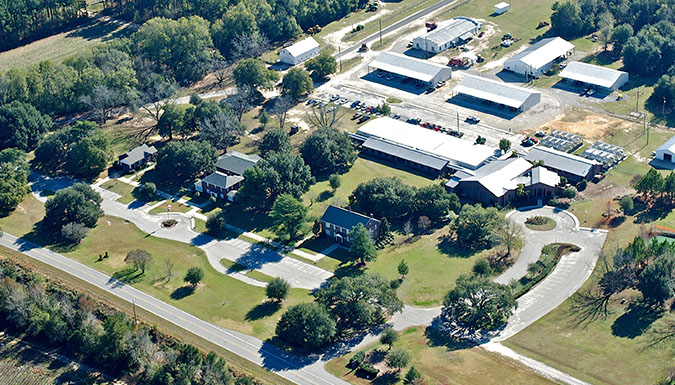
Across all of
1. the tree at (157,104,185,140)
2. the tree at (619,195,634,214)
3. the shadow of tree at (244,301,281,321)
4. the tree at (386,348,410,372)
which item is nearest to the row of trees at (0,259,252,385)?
the shadow of tree at (244,301,281,321)

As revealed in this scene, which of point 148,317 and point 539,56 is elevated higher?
point 539,56

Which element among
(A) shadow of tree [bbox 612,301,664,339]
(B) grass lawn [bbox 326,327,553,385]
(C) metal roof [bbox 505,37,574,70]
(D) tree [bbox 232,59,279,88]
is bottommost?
(A) shadow of tree [bbox 612,301,664,339]

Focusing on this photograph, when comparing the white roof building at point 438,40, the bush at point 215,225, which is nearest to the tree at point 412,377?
the bush at point 215,225

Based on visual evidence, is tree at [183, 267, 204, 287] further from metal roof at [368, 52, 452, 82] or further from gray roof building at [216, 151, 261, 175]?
metal roof at [368, 52, 452, 82]

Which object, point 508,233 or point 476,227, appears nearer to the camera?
point 508,233

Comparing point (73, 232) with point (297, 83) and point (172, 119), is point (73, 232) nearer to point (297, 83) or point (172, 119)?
point (172, 119)

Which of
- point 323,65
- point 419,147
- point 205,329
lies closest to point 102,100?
point 323,65

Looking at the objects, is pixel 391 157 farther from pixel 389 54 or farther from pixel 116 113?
pixel 116 113
